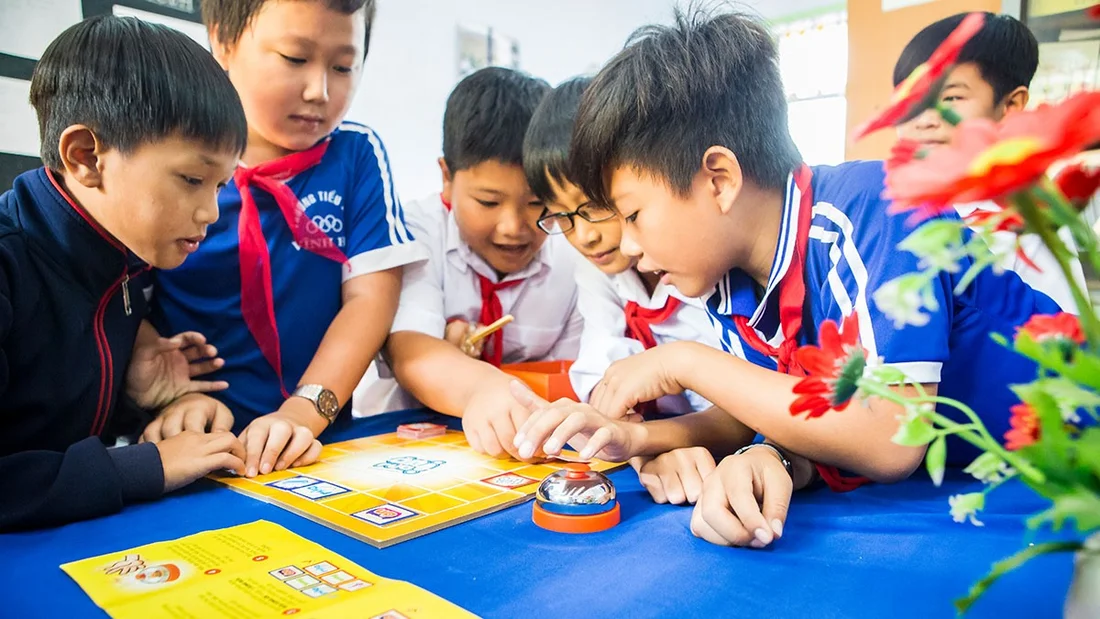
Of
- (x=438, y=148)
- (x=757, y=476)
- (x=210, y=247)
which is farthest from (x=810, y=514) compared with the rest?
(x=438, y=148)

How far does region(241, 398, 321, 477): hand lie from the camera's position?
811 millimetres

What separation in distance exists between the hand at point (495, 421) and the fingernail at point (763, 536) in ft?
1.03

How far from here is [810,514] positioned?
0.67m

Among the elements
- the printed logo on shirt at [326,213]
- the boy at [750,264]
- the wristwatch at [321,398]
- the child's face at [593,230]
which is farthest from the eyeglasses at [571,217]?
the wristwatch at [321,398]

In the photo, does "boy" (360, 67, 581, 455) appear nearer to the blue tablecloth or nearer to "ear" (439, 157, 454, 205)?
"ear" (439, 157, 454, 205)

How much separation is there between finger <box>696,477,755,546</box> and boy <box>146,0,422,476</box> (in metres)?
0.57

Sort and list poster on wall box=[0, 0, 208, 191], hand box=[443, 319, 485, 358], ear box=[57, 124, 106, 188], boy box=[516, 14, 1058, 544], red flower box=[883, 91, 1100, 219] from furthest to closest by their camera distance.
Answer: poster on wall box=[0, 0, 208, 191] < hand box=[443, 319, 485, 358] < ear box=[57, 124, 106, 188] < boy box=[516, 14, 1058, 544] < red flower box=[883, 91, 1100, 219]

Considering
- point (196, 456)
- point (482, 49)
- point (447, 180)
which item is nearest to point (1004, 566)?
point (196, 456)

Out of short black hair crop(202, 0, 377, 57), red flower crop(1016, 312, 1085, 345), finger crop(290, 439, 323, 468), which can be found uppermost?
short black hair crop(202, 0, 377, 57)

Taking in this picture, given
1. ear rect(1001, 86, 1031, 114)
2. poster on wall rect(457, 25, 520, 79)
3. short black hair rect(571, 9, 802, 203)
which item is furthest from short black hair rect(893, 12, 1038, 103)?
poster on wall rect(457, 25, 520, 79)

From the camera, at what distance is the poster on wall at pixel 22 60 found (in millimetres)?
1701

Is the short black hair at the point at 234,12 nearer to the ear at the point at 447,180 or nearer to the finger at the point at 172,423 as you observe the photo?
the ear at the point at 447,180

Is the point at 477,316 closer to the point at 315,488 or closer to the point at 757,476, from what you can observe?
the point at 315,488

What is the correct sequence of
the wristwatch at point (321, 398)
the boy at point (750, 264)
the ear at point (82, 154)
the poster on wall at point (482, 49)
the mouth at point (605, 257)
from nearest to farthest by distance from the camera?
the boy at point (750, 264) < the ear at point (82, 154) < the wristwatch at point (321, 398) < the mouth at point (605, 257) < the poster on wall at point (482, 49)
